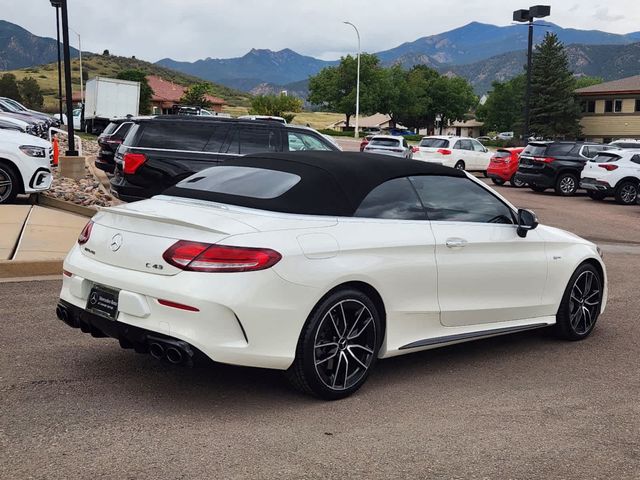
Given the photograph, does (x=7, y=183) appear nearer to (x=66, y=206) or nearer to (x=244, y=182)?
(x=66, y=206)

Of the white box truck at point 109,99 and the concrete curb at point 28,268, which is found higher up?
the white box truck at point 109,99

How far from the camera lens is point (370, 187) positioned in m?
5.16

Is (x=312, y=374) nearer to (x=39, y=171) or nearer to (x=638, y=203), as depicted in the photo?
(x=39, y=171)

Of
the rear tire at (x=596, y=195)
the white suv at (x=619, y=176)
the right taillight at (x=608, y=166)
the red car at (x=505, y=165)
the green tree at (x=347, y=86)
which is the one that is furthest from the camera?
the green tree at (x=347, y=86)

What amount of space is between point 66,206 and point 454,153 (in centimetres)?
1972

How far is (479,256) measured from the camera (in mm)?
5551

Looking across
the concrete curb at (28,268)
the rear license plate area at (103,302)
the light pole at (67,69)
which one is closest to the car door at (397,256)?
the rear license plate area at (103,302)

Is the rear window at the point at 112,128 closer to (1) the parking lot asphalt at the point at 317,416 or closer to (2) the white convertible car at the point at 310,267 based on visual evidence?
(1) the parking lot asphalt at the point at 317,416

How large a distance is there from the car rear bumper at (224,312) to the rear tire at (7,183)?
29.3 feet

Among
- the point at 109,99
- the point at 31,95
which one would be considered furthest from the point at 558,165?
the point at 31,95

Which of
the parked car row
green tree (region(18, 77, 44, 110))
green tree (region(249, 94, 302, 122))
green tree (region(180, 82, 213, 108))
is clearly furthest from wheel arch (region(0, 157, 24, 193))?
green tree (region(18, 77, 44, 110))

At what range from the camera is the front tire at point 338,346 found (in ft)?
14.9

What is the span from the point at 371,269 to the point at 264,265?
2.58 feet

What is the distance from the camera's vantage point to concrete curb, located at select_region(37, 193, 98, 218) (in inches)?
487
